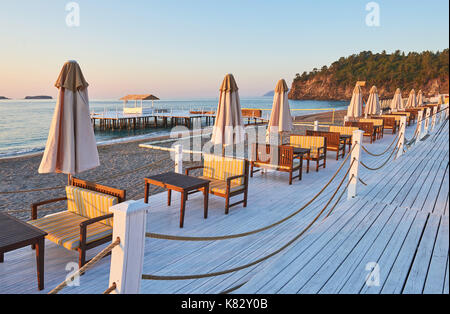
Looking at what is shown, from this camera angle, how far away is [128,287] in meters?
1.82

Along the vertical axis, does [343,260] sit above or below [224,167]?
below

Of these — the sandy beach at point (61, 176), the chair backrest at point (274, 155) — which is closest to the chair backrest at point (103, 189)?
the sandy beach at point (61, 176)

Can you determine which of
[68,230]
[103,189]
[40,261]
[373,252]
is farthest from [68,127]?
[373,252]

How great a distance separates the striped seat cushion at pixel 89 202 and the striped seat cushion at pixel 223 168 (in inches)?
94.0

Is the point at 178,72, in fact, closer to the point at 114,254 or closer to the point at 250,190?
the point at 250,190

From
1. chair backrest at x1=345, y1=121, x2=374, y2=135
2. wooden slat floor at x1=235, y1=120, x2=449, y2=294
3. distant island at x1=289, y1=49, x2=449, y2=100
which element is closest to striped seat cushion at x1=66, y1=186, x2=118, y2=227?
wooden slat floor at x1=235, y1=120, x2=449, y2=294

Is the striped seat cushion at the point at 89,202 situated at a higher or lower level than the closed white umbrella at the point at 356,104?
lower

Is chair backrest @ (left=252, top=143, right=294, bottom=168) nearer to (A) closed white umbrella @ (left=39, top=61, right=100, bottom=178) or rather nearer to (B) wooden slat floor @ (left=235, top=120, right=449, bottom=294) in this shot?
(B) wooden slat floor @ (left=235, top=120, right=449, bottom=294)

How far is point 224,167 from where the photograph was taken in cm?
543

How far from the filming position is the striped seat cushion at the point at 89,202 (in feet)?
11.0

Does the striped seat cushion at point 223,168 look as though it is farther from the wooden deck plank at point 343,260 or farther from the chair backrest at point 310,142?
the chair backrest at point 310,142

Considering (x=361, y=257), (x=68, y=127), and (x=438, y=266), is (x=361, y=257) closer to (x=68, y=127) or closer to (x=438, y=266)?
(x=438, y=266)

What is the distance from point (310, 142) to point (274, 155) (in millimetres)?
1904

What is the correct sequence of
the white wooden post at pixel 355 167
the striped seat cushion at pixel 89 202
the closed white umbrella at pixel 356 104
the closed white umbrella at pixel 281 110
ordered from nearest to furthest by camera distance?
the striped seat cushion at pixel 89 202 < the white wooden post at pixel 355 167 < the closed white umbrella at pixel 281 110 < the closed white umbrella at pixel 356 104
